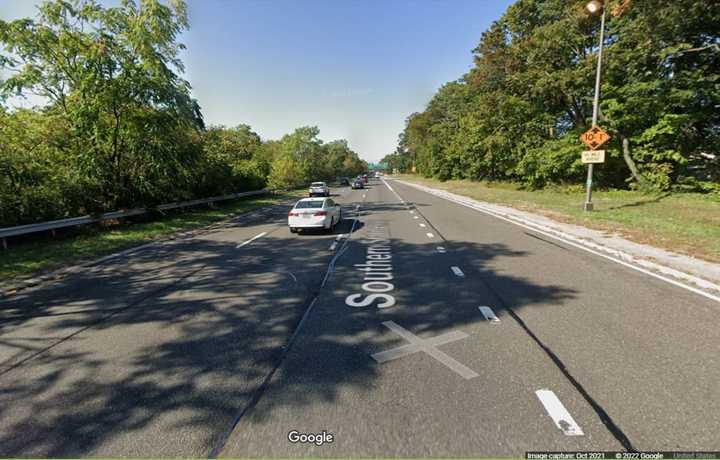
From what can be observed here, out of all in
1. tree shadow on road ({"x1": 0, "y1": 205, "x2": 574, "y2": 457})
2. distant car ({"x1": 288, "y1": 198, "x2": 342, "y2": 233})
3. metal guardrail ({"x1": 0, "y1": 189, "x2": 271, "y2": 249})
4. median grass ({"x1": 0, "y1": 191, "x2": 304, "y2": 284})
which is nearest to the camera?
tree shadow on road ({"x1": 0, "y1": 205, "x2": 574, "y2": 457})

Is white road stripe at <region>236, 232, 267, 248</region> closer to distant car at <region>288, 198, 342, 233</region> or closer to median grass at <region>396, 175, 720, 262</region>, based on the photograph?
distant car at <region>288, 198, 342, 233</region>

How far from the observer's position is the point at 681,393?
9.39 ft

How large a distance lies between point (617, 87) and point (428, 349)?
2660 centimetres

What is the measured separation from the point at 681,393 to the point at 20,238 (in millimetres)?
15394

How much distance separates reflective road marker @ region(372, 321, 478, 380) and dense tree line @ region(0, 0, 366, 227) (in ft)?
42.1

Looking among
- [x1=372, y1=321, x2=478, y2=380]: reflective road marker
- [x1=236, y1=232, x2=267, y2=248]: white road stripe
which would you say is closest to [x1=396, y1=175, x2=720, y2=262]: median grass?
[x1=372, y1=321, x2=478, y2=380]: reflective road marker

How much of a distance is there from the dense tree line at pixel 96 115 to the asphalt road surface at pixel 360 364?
7.75 m

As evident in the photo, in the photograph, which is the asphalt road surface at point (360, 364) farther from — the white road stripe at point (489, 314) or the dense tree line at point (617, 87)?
the dense tree line at point (617, 87)

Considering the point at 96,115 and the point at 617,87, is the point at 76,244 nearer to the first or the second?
the point at 96,115

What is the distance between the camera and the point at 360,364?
3.40 meters

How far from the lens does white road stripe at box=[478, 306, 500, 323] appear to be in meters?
4.41

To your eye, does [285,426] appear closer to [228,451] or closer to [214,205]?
[228,451]

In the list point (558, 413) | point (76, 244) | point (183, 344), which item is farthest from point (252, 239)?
point (558, 413)

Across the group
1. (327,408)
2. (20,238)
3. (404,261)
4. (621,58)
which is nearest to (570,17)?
(621,58)
